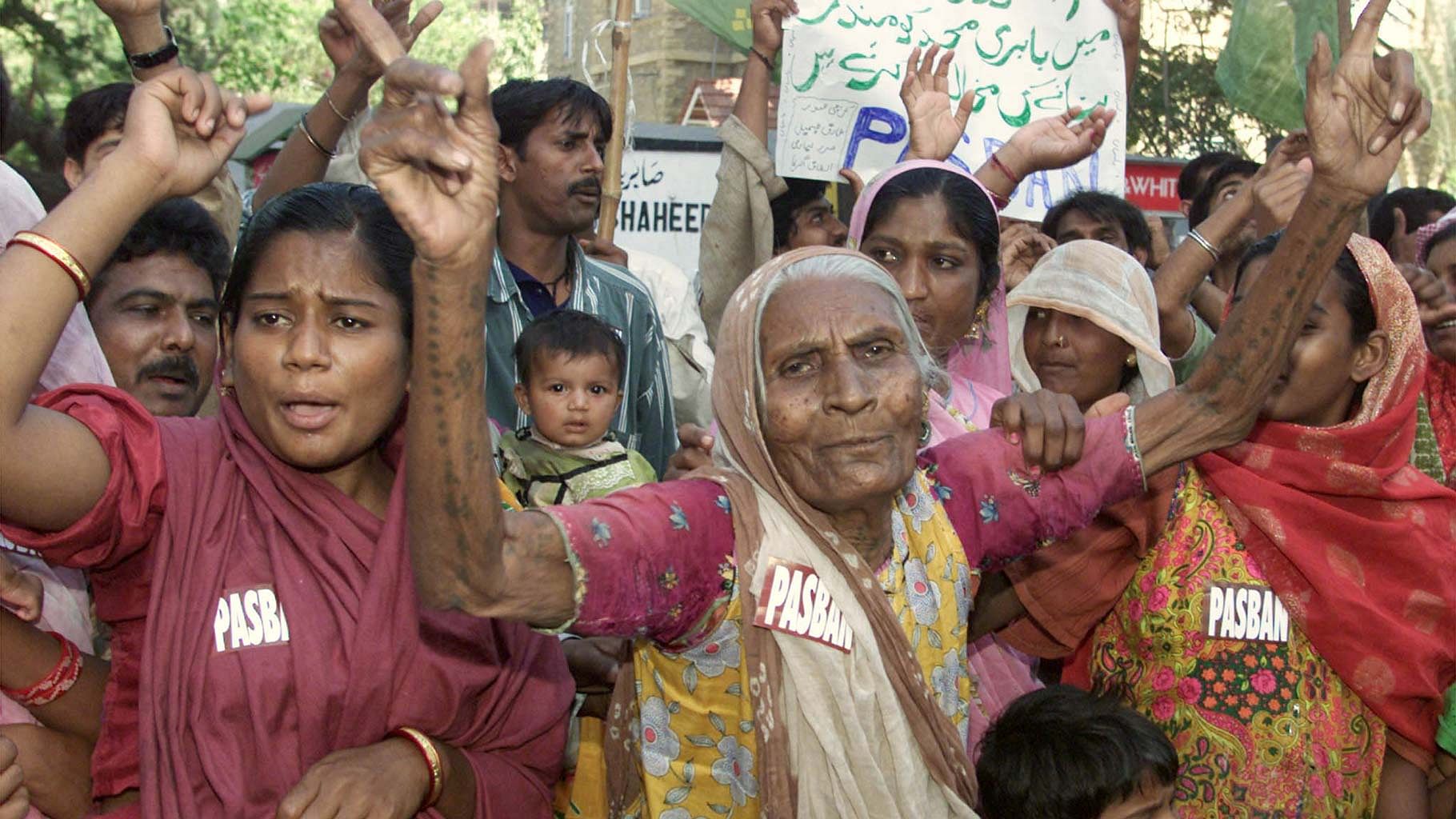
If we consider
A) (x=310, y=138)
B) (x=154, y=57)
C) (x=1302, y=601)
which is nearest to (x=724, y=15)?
(x=310, y=138)

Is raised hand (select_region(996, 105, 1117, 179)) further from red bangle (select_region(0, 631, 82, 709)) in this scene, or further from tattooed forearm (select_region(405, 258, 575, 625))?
red bangle (select_region(0, 631, 82, 709))

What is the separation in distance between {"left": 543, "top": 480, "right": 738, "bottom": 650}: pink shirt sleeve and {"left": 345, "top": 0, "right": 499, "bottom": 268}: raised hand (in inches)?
18.8

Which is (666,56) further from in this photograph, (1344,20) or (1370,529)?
(1370,529)

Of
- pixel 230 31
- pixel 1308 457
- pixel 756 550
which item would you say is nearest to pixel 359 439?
pixel 756 550

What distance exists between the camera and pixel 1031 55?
5.48 metres

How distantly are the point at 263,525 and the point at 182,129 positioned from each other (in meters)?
0.68

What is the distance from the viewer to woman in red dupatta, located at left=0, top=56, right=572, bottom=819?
7.07 feet

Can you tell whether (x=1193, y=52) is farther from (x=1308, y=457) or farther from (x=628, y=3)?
(x=1308, y=457)

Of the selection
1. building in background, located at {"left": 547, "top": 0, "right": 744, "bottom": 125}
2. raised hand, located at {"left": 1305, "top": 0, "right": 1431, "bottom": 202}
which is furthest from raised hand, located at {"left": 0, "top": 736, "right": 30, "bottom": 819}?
building in background, located at {"left": 547, "top": 0, "right": 744, "bottom": 125}

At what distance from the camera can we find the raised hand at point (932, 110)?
13.8 ft

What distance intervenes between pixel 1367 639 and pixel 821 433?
4.38 feet

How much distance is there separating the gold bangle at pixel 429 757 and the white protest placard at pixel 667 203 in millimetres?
6466

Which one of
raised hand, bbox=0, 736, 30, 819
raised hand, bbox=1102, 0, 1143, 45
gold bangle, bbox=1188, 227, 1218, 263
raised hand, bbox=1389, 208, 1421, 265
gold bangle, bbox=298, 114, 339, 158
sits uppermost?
raised hand, bbox=1102, 0, 1143, 45

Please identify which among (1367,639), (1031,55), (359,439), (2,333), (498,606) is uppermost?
(1031,55)
